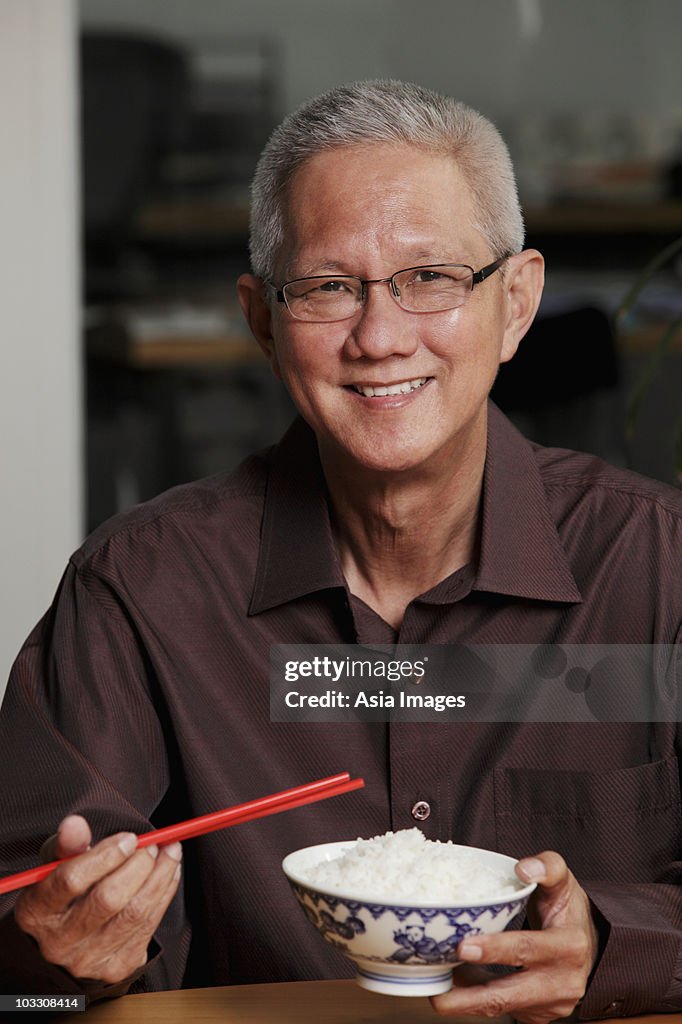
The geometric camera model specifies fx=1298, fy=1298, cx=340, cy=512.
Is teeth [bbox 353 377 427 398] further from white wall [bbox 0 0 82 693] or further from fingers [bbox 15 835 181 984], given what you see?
white wall [bbox 0 0 82 693]

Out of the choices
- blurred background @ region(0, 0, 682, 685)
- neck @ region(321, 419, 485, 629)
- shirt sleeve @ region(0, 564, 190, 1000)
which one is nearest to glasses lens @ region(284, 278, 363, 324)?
neck @ region(321, 419, 485, 629)

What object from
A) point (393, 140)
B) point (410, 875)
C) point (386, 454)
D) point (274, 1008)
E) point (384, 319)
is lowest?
point (274, 1008)

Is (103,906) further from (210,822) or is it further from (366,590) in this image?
(366,590)

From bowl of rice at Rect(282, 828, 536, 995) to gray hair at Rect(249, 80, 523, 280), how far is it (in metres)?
0.50

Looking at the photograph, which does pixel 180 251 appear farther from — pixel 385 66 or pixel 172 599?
pixel 172 599

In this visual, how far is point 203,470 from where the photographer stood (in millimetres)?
1950

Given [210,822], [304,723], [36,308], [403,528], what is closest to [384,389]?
[403,528]

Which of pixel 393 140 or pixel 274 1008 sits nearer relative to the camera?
pixel 274 1008

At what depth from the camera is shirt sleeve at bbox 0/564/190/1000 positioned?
0.88 meters

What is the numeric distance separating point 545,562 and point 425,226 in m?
0.28

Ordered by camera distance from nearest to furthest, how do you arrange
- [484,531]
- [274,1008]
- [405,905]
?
[405,905] < [274,1008] < [484,531]

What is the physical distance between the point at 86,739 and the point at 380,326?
0.38 metres

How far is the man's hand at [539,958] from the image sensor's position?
0.70m

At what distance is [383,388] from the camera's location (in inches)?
38.5
